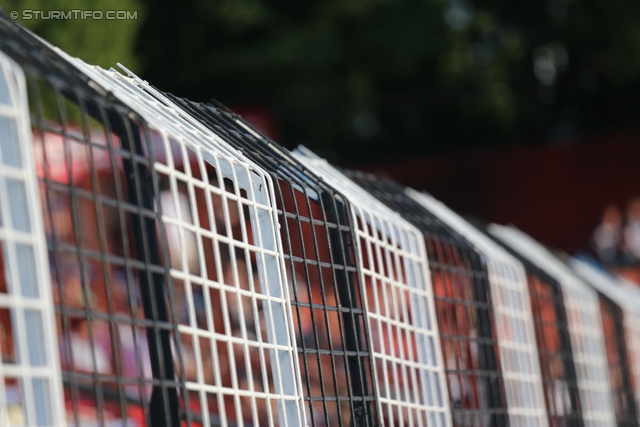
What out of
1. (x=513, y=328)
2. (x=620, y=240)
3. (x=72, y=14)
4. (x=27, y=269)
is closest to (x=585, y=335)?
(x=513, y=328)

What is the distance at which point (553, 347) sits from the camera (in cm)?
447

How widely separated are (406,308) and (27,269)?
1.79 metres

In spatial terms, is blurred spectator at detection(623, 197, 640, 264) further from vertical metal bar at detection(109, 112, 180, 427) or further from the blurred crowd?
vertical metal bar at detection(109, 112, 180, 427)

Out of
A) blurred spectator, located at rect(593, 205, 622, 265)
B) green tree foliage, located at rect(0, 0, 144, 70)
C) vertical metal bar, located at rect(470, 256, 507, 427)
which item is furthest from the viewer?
blurred spectator, located at rect(593, 205, 622, 265)

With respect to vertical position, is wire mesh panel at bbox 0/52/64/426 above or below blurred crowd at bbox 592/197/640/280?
below

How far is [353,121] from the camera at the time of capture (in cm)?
1786

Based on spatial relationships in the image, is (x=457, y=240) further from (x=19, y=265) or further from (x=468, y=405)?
(x=19, y=265)

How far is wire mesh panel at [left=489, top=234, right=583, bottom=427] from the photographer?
4359 millimetres

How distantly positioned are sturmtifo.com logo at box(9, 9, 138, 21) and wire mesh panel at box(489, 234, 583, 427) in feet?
12.3


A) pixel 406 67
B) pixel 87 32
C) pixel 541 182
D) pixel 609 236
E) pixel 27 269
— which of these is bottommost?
pixel 27 269

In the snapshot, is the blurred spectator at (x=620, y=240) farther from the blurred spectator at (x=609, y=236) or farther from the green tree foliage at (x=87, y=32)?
the green tree foliage at (x=87, y=32)

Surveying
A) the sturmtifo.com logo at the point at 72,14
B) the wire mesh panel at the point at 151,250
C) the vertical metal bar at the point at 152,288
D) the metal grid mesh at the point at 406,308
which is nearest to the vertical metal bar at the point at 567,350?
the metal grid mesh at the point at 406,308

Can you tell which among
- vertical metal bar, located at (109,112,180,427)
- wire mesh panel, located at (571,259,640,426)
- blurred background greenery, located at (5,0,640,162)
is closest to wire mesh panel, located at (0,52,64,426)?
vertical metal bar, located at (109,112,180,427)

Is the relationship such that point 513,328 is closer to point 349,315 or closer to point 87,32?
point 349,315
